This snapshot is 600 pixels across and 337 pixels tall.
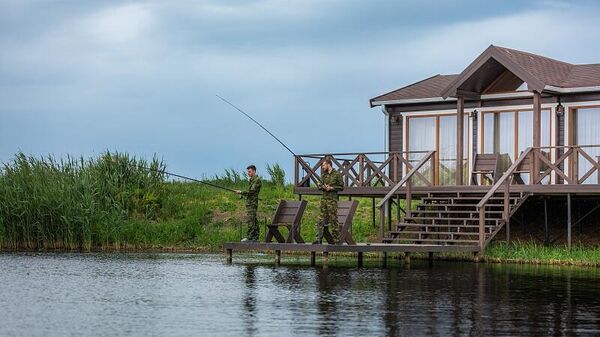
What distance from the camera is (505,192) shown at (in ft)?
92.6

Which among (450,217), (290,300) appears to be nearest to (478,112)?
(450,217)

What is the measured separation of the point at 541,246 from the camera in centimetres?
2955

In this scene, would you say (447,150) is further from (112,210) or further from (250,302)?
(250,302)

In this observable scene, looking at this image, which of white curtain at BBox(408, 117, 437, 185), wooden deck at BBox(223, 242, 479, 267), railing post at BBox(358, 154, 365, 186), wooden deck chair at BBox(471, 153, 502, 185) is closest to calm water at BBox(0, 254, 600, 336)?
wooden deck at BBox(223, 242, 479, 267)

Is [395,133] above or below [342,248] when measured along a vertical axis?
above

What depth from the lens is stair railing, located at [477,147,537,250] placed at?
27.0 meters

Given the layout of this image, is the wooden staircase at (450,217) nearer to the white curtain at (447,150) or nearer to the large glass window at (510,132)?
the white curtain at (447,150)

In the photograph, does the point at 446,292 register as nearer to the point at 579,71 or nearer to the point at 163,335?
the point at 163,335

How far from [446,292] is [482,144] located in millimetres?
13962

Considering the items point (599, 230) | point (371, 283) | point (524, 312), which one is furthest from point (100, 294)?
point (599, 230)

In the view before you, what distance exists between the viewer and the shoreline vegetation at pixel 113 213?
109ft

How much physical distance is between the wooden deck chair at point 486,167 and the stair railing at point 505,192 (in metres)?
1.24

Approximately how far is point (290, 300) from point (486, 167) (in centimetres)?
1577

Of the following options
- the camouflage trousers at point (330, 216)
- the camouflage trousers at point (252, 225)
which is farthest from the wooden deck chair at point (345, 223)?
the camouflage trousers at point (252, 225)
